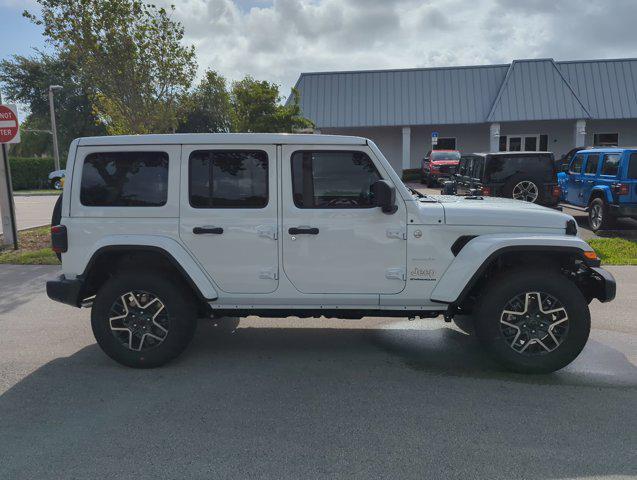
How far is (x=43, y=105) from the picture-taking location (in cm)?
4850

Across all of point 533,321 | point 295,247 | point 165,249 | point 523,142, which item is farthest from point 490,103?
point 165,249

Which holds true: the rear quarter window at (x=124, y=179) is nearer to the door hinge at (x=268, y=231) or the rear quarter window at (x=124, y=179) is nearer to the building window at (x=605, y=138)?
the door hinge at (x=268, y=231)

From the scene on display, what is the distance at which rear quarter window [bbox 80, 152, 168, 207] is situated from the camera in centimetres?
449

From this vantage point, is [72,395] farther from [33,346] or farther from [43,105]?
[43,105]

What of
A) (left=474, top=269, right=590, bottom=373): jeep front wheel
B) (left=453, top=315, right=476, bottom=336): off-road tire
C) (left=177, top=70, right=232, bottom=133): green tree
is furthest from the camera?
(left=177, top=70, right=232, bottom=133): green tree

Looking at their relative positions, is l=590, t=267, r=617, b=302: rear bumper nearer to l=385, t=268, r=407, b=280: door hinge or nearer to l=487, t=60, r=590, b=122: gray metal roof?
l=385, t=268, r=407, b=280: door hinge

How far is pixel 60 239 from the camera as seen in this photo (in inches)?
176

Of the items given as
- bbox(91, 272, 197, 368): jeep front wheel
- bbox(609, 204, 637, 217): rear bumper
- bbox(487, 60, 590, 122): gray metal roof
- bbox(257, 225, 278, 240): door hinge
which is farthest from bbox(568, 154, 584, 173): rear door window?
bbox(487, 60, 590, 122): gray metal roof

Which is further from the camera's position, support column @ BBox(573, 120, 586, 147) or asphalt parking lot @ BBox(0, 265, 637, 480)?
support column @ BBox(573, 120, 586, 147)

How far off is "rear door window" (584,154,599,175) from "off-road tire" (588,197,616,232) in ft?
2.67

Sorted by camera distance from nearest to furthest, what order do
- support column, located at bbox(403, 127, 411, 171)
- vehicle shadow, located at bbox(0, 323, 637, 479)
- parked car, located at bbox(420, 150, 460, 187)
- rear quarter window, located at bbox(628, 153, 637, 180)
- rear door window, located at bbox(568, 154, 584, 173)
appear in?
vehicle shadow, located at bbox(0, 323, 637, 479) < rear quarter window, located at bbox(628, 153, 637, 180) < rear door window, located at bbox(568, 154, 584, 173) < parked car, located at bbox(420, 150, 460, 187) < support column, located at bbox(403, 127, 411, 171)

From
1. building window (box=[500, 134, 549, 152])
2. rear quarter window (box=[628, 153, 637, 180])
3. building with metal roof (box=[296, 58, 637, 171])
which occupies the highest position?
building with metal roof (box=[296, 58, 637, 171])

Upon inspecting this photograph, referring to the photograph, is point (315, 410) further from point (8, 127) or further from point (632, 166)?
point (632, 166)

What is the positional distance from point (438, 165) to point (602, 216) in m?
11.5
